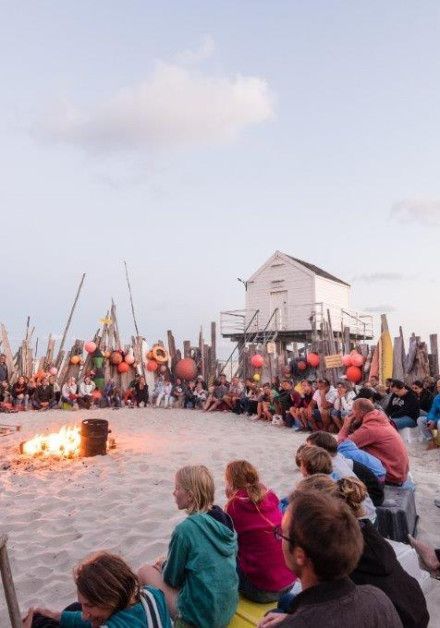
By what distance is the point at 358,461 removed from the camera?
4.71 m

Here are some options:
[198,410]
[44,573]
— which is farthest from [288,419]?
[44,573]

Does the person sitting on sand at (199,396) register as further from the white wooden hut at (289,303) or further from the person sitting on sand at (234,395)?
the white wooden hut at (289,303)

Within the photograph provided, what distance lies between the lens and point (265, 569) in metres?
3.30

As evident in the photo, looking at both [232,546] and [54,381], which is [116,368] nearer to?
[54,381]

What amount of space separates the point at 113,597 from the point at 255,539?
1.49 m

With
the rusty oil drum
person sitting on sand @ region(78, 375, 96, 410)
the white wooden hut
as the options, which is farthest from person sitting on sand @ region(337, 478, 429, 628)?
the white wooden hut

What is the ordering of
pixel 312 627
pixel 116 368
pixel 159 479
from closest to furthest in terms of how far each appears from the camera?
pixel 312 627
pixel 159 479
pixel 116 368

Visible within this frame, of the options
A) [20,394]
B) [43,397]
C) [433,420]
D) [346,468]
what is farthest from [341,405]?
[20,394]

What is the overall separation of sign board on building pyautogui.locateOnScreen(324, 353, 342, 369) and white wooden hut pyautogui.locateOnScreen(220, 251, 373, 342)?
1013 cm

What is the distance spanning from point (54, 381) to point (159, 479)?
988 cm

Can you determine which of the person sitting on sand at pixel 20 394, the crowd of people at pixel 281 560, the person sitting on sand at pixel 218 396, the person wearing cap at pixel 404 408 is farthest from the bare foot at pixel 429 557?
the person sitting on sand at pixel 20 394

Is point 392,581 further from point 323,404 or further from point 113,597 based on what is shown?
point 323,404

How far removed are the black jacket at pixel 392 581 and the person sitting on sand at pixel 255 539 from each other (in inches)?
42.6

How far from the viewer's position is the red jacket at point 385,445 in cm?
512
